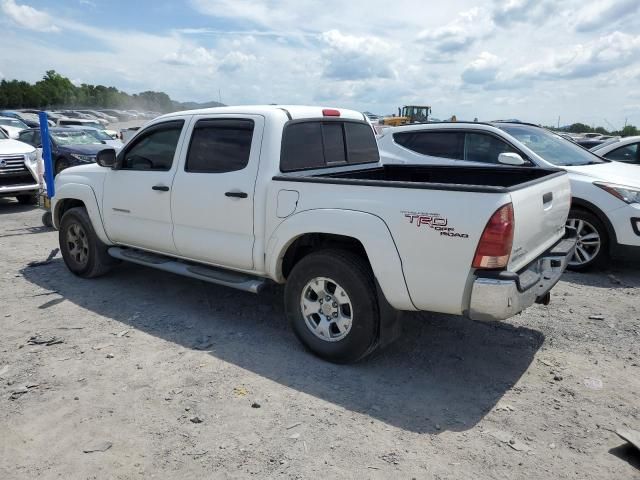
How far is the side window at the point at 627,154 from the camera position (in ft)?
27.8

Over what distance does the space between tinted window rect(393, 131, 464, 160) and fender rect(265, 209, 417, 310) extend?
401 cm

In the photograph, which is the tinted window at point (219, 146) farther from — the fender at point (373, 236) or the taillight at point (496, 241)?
the taillight at point (496, 241)

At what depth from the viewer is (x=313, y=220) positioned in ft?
12.5

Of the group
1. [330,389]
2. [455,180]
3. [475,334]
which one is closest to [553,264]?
[475,334]

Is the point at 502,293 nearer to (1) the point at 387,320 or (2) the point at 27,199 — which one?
(1) the point at 387,320

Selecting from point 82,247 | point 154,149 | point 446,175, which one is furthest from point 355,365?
point 82,247

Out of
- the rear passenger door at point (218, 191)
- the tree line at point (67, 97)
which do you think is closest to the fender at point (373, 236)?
the rear passenger door at point (218, 191)

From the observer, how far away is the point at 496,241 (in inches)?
123

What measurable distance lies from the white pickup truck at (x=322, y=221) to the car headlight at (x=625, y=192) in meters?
2.12

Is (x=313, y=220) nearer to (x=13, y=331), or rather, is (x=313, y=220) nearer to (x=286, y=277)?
(x=286, y=277)

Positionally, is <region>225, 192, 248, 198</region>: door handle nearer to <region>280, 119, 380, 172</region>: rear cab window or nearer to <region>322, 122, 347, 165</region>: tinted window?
<region>280, 119, 380, 172</region>: rear cab window

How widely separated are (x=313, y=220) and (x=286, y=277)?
723 millimetres

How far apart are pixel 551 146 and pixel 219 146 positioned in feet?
15.8

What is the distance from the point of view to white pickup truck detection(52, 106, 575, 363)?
3.26 metres
